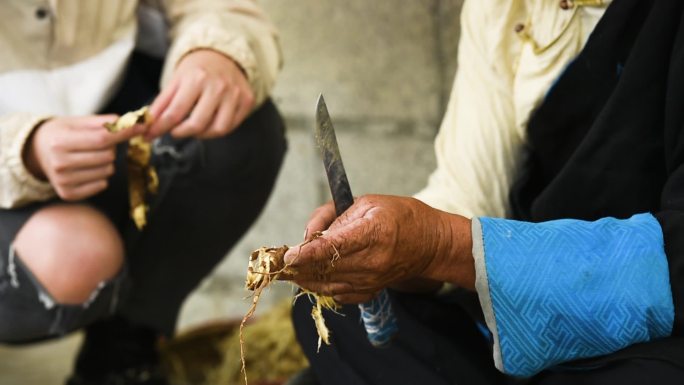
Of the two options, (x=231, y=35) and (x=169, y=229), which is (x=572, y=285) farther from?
(x=169, y=229)

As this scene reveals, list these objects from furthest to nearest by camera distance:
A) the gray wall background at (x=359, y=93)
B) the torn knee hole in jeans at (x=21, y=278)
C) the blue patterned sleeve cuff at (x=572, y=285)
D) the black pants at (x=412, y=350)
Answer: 1. the gray wall background at (x=359, y=93)
2. the torn knee hole in jeans at (x=21, y=278)
3. the black pants at (x=412, y=350)
4. the blue patterned sleeve cuff at (x=572, y=285)

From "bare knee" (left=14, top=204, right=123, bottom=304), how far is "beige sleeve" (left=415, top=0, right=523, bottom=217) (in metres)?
0.50

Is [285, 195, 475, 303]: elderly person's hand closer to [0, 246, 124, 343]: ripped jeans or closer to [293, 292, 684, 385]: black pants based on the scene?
[293, 292, 684, 385]: black pants

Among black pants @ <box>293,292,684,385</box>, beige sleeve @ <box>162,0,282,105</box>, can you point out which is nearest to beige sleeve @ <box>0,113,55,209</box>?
beige sleeve @ <box>162,0,282,105</box>

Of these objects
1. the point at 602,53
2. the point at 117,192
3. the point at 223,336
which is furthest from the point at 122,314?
the point at 602,53

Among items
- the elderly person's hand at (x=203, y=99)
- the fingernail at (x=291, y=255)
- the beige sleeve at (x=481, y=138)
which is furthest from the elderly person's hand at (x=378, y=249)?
the elderly person's hand at (x=203, y=99)

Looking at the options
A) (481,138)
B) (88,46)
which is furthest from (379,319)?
(88,46)

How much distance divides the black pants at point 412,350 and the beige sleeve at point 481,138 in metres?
0.16

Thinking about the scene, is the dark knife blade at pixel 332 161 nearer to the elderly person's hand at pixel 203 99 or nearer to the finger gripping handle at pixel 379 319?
the finger gripping handle at pixel 379 319

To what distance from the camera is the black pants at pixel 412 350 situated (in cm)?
112

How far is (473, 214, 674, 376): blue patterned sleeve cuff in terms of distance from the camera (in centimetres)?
97

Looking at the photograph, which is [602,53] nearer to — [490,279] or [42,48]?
[490,279]

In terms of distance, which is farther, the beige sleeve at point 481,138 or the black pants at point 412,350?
the beige sleeve at point 481,138

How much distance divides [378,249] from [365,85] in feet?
4.44
